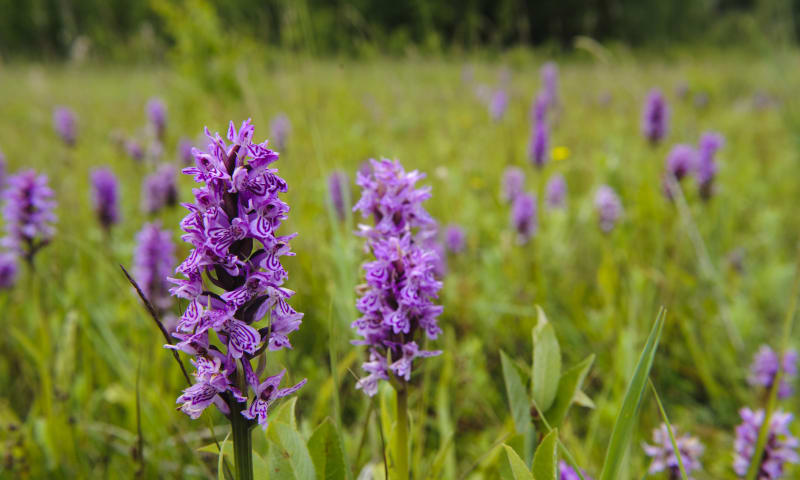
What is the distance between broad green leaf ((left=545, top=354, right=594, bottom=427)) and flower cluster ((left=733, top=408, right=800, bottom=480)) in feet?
1.73

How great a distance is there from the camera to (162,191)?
109 inches

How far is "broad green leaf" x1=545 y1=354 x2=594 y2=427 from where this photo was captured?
905 millimetres

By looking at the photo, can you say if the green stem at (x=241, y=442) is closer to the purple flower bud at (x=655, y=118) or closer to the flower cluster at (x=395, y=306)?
the flower cluster at (x=395, y=306)

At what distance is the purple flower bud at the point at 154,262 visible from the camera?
202cm

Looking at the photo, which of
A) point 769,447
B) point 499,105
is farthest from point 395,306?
point 499,105

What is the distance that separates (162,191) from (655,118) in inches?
100

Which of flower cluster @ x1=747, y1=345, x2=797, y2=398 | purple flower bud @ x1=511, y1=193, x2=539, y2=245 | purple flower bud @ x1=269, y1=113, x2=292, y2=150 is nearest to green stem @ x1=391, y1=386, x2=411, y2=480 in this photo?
flower cluster @ x1=747, y1=345, x2=797, y2=398

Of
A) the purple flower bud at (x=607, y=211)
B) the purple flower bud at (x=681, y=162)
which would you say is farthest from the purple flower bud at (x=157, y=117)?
the purple flower bud at (x=681, y=162)

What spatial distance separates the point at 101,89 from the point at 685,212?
11.0 metres

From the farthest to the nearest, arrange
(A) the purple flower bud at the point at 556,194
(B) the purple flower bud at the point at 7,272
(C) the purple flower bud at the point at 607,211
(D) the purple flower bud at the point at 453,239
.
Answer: (A) the purple flower bud at the point at 556,194 → (D) the purple flower bud at the point at 453,239 → (C) the purple flower bud at the point at 607,211 → (B) the purple flower bud at the point at 7,272

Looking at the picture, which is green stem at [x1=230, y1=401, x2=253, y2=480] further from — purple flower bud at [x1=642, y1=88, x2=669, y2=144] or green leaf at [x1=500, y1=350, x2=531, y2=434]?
purple flower bud at [x1=642, y1=88, x2=669, y2=144]

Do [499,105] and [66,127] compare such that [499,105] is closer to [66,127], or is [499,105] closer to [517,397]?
[66,127]

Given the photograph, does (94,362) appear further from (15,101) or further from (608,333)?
(15,101)

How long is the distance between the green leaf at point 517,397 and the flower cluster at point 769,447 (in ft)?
1.87
